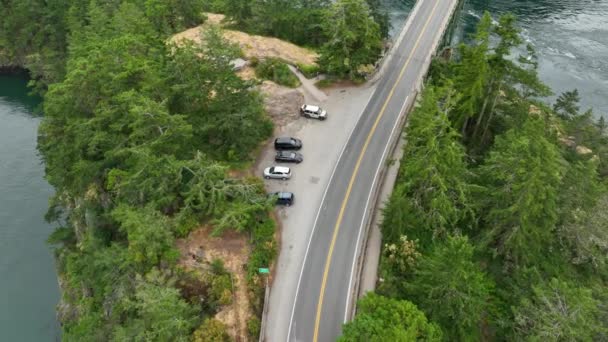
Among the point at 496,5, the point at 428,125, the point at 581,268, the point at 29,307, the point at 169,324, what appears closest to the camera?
the point at 169,324

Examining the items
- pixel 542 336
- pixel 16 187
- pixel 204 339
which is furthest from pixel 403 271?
pixel 16 187

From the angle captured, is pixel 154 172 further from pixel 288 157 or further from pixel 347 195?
pixel 347 195

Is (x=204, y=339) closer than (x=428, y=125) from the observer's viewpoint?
Yes

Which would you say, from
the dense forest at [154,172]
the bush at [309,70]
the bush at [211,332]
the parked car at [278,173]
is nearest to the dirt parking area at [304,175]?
the parked car at [278,173]

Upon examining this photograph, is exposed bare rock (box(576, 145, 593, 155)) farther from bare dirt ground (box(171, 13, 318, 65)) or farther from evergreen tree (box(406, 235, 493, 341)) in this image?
bare dirt ground (box(171, 13, 318, 65))

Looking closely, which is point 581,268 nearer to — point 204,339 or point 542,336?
point 542,336

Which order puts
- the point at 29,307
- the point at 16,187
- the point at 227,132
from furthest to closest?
the point at 16,187 → the point at 29,307 → the point at 227,132

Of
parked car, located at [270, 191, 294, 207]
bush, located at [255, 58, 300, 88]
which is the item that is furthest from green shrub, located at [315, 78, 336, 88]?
parked car, located at [270, 191, 294, 207]
